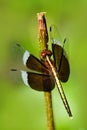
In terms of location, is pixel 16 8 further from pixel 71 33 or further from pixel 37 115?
pixel 37 115

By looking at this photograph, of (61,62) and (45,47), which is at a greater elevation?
(45,47)

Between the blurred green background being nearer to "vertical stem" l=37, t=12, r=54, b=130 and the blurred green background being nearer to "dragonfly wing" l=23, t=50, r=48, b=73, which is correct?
"dragonfly wing" l=23, t=50, r=48, b=73

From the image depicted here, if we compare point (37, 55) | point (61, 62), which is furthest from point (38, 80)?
point (37, 55)

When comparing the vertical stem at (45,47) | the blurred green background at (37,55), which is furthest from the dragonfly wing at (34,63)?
the blurred green background at (37,55)

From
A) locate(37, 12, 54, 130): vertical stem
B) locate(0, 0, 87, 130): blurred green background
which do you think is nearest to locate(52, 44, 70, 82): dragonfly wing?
locate(37, 12, 54, 130): vertical stem

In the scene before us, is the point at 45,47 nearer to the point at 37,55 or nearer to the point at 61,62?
the point at 61,62

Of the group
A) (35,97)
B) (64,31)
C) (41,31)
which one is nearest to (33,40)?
(64,31)

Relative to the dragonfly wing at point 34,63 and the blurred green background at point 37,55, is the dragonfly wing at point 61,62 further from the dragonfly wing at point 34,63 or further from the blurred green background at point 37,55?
the blurred green background at point 37,55
